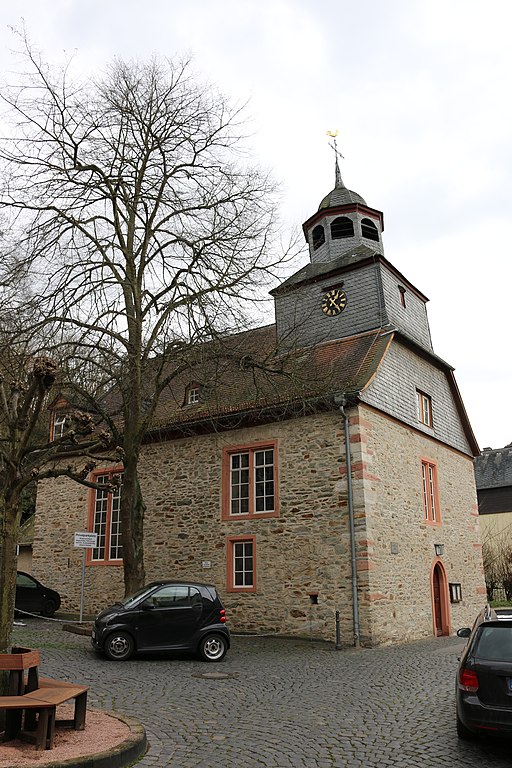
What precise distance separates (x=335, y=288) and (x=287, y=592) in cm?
903

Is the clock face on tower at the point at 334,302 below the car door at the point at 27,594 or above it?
above

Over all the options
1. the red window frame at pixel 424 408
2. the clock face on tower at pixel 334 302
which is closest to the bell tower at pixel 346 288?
the clock face on tower at pixel 334 302

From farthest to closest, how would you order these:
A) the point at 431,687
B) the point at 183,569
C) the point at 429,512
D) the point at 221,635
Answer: the point at 429,512, the point at 183,569, the point at 221,635, the point at 431,687

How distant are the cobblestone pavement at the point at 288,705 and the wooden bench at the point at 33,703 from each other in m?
0.84

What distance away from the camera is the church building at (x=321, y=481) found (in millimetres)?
15266

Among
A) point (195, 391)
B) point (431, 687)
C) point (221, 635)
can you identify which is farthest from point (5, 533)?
point (195, 391)

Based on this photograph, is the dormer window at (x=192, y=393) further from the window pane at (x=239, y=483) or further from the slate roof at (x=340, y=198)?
the slate roof at (x=340, y=198)

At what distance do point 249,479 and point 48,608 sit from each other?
776cm

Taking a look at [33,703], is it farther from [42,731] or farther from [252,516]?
[252,516]

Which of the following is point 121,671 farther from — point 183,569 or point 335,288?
point 335,288

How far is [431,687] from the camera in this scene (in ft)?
31.6

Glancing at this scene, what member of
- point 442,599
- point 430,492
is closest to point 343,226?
point 430,492

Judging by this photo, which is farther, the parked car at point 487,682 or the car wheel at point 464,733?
the car wheel at point 464,733

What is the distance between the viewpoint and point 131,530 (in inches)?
571
